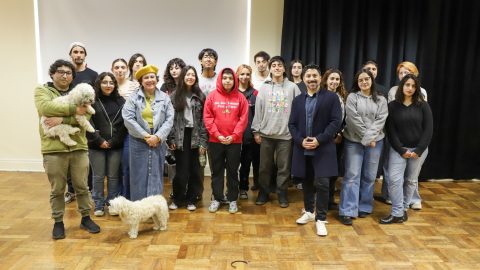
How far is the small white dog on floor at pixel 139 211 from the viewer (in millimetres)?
3020

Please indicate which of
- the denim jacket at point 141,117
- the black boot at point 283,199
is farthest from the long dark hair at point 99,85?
the black boot at point 283,199

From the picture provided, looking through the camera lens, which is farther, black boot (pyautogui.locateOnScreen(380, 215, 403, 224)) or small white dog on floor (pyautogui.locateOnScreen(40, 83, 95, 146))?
black boot (pyautogui.locateOnScreen(380, 215, 403, 224))

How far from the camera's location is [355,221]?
3.54 m

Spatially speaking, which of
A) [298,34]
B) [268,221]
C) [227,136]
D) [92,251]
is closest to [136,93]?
[227,136]

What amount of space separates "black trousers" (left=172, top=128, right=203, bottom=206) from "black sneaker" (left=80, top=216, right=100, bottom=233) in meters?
0.81

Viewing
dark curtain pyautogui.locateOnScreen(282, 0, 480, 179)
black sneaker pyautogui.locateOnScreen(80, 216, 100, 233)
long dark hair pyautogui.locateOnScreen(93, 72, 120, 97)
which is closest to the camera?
black sneaker pyautogui.locateOnScreen(80, 216, 100, 233)

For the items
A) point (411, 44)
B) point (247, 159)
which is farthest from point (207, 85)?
point (411, 44)

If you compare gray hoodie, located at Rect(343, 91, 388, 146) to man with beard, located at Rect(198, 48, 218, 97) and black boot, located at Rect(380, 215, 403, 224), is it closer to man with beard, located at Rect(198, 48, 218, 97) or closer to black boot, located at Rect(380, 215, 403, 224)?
black boot, located at Rect(380, 215, 403, 224)

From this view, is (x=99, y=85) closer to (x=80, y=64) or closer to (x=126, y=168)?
(x=80, y=64)

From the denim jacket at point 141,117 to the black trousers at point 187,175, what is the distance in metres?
0.30

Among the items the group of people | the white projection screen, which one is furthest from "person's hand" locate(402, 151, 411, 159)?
the white projection screen

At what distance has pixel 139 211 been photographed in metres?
3.06

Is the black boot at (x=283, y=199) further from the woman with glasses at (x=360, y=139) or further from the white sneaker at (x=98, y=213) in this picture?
the white sneaker at (x=98, y=213)

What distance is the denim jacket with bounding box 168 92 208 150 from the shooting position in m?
3.53
